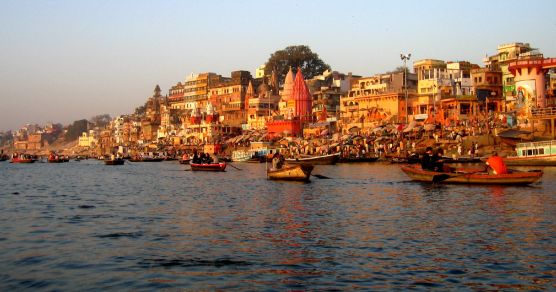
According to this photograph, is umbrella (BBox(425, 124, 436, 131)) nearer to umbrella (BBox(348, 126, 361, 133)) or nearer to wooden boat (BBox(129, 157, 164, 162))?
umbrella (BBox(348, 126, 361, 133))

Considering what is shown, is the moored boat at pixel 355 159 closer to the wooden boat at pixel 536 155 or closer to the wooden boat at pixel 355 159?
the wooden boat at pixel 355 159

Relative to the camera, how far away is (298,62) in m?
112

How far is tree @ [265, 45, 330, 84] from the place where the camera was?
367ft

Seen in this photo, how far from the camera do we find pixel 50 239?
16.1 metres

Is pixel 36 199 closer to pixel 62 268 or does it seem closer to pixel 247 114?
pixel 62 268

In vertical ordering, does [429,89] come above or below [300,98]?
below


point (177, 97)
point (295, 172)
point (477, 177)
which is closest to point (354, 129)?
point (295, 172)

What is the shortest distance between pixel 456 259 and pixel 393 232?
11.9 ft

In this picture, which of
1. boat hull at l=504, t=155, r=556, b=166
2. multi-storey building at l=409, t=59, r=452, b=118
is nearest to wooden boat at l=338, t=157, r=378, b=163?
multi-storey building at l=409, t=59, r=452, b=118

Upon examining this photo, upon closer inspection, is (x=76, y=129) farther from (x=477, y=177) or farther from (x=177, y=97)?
(x=477, y=177)

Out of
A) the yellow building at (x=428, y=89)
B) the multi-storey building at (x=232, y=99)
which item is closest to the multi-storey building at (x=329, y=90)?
the multi-storey building at (x=232, y=99)

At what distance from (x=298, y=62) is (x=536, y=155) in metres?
70.5

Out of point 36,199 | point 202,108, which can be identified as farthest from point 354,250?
point 202,108

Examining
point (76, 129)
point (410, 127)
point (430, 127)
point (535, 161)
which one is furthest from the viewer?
point (76, 129)
